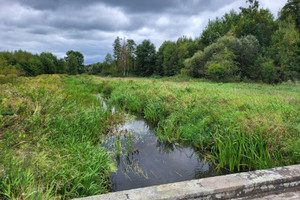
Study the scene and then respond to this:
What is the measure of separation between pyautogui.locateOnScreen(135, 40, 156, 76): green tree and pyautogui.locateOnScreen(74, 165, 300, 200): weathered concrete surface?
41.8 metres

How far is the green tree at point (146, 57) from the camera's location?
4331 centimetres

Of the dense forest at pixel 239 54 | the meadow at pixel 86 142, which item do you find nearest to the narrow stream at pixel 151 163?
the meadow at pixel 86 142

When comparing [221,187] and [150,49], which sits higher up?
[150,49]

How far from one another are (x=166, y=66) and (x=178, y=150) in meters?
34.7

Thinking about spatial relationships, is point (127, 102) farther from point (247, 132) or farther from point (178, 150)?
point (247, 132)

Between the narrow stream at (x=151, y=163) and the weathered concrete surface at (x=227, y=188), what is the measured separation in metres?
1.49

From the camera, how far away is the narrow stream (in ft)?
→ 11.7

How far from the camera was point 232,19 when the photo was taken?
33688mm

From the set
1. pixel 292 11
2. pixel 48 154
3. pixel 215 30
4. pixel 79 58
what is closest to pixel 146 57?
pixel 215 30

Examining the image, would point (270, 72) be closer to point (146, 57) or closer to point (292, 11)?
point (292, 11)

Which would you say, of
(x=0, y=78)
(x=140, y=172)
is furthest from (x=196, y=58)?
(x=140, y=172)

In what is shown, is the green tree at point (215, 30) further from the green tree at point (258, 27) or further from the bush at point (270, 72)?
the bush at point (270, 72)

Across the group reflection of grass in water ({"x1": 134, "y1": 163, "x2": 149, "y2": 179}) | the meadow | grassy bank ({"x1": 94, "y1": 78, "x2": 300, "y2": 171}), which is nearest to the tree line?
grassy bank ({"x1": 94, "y1": 78, "x2": 300, "y2": 171})

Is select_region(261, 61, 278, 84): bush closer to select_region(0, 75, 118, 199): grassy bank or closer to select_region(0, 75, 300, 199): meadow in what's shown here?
select_region(0, 75, 300, 199): meadow
